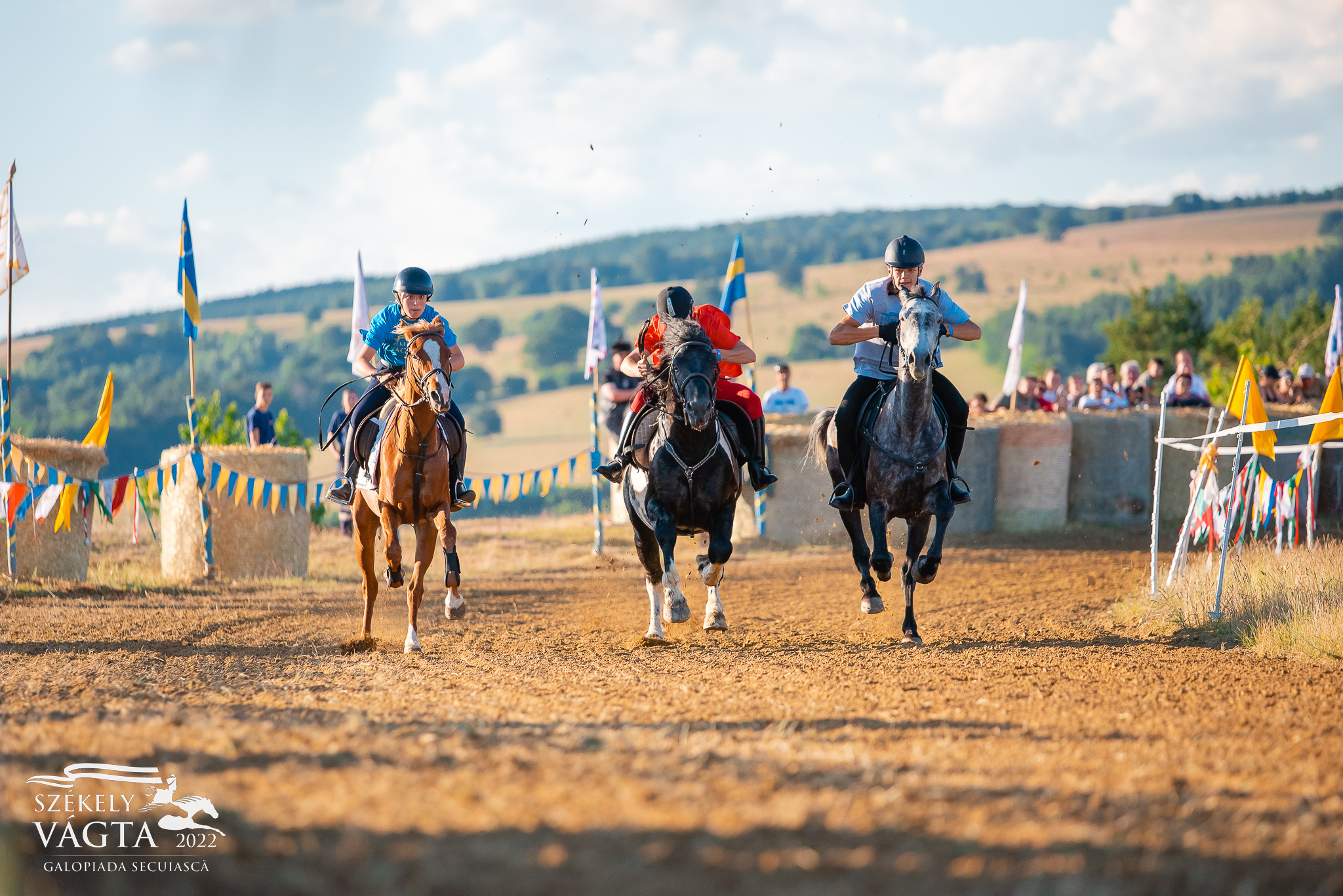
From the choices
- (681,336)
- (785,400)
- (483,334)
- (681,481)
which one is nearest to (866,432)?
(681,481)

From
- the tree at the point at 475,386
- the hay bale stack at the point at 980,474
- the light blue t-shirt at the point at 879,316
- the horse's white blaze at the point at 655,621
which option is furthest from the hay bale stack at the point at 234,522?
the tree at the point at 475,386

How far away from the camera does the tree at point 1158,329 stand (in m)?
48.6

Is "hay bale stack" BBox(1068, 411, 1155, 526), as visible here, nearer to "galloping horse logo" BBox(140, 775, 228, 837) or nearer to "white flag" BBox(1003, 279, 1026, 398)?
"white flag" BBox(1003, 279, 1026, 398)

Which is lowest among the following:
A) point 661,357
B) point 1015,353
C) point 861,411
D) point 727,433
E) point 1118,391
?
point 727,433

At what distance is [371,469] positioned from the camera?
28.6ft

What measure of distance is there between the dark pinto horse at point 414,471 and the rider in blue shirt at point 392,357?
0.61 feet

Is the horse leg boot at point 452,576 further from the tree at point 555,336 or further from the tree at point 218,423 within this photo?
the tree at point 555,336

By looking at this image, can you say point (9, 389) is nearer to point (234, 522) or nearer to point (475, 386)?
point (234, 522)

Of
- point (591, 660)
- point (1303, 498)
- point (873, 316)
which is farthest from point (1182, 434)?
point (591, 660)

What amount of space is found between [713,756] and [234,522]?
37.1 ft

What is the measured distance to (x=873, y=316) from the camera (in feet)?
29.1

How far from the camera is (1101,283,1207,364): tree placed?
48.6m

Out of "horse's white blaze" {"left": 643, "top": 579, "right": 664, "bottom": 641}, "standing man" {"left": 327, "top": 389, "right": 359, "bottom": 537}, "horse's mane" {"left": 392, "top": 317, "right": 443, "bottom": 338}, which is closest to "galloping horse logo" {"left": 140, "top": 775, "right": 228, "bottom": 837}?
"horse's mane" {"left": 392, "top": 317, "right": 443, "bottom": 338}

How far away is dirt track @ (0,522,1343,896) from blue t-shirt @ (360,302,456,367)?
2.36 metres
